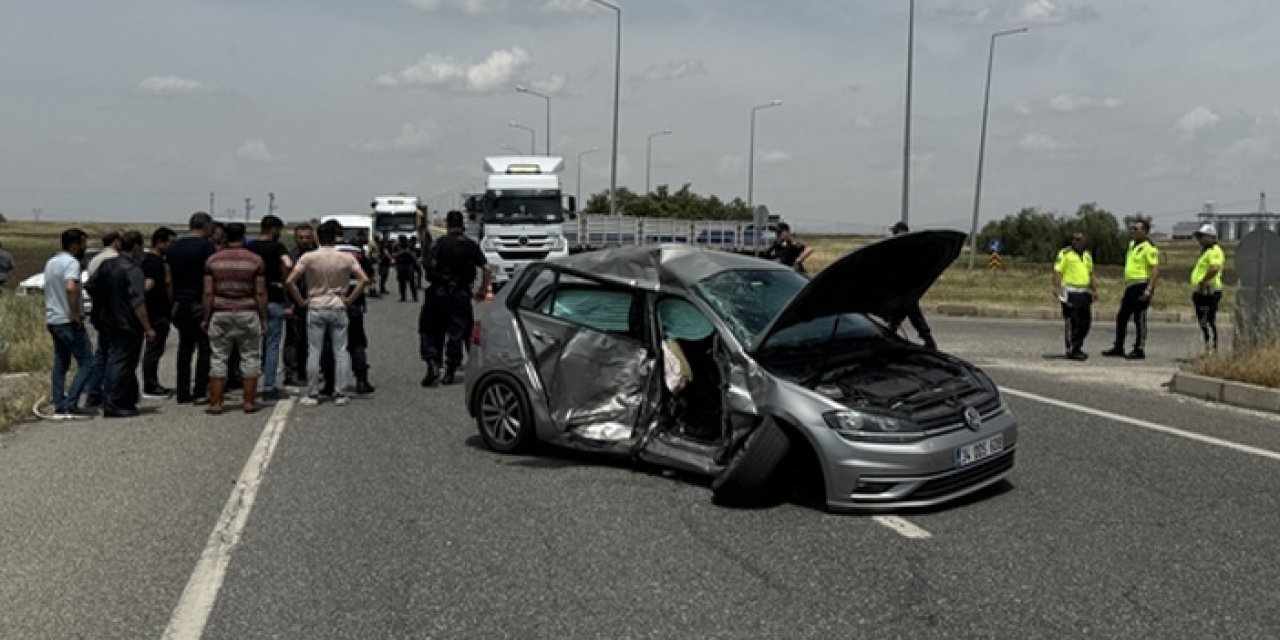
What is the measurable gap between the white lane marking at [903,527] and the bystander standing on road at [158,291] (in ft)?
25.7

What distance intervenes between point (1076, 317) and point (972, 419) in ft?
30.8

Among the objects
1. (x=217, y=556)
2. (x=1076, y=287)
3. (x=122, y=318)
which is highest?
(x=1076, y=287)

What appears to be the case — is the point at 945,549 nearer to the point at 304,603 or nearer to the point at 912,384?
the point at 912,384

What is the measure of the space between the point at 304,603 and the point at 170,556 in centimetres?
124

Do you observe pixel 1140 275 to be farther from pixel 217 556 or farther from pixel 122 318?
pixel 217 556

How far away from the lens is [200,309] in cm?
1148

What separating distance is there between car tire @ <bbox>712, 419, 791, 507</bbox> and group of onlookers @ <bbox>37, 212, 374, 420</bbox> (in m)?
5.58

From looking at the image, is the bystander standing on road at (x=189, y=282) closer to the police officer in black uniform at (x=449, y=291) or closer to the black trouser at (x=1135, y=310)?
the police officer in black uniform at (x=449, y=291)

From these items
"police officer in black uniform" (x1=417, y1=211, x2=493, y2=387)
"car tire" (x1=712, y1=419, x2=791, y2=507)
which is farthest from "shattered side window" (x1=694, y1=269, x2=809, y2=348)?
"police officer in black uniform" (x1=417, y1=211, x2=493, y2=387)


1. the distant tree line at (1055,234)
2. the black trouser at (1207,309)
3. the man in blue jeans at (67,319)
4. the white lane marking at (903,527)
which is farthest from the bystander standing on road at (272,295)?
the distant tree line at (1055,234)

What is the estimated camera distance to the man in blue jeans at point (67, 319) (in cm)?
1068

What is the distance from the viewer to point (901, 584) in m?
5.39

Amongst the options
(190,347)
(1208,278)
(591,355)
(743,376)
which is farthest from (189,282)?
(1208,278)

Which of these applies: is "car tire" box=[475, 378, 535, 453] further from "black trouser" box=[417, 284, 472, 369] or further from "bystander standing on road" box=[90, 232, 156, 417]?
"bystander standing on road" box=[90, 232, 156, 417]
